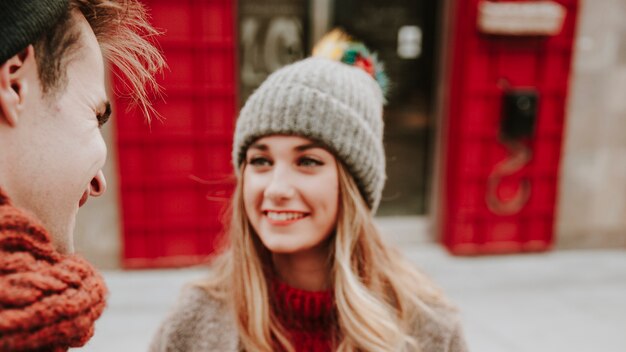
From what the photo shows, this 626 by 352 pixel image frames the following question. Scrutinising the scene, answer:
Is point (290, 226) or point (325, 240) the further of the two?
point (325, 240)

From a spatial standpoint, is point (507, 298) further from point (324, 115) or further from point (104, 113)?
point (104, 113)

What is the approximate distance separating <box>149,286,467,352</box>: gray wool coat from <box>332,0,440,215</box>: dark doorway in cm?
289

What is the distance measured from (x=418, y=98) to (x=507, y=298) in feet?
6.12

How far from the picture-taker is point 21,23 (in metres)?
0.69

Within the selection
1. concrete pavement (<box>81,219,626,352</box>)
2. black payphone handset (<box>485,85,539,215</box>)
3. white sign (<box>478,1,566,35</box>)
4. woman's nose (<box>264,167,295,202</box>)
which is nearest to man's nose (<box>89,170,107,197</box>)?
woman's nose (<box>264,167,295,202</box>)

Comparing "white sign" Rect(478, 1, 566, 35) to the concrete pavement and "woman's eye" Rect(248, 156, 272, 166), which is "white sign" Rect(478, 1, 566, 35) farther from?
"woman's eye" Rect(248, 156, 272, 166)

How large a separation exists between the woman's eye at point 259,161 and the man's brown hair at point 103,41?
0.49m

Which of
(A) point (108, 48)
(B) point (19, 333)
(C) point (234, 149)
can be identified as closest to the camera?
(B) point (19, 333)

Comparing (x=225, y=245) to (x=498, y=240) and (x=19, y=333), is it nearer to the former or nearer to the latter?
(x=19, y=333)

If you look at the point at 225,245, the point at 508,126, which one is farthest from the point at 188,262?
the point at 508,126

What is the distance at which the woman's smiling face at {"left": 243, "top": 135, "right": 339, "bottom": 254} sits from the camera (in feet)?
4.99

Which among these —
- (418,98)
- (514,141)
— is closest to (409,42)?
(418,98)

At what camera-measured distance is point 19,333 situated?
2.12 feet

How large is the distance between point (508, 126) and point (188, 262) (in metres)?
2.98
